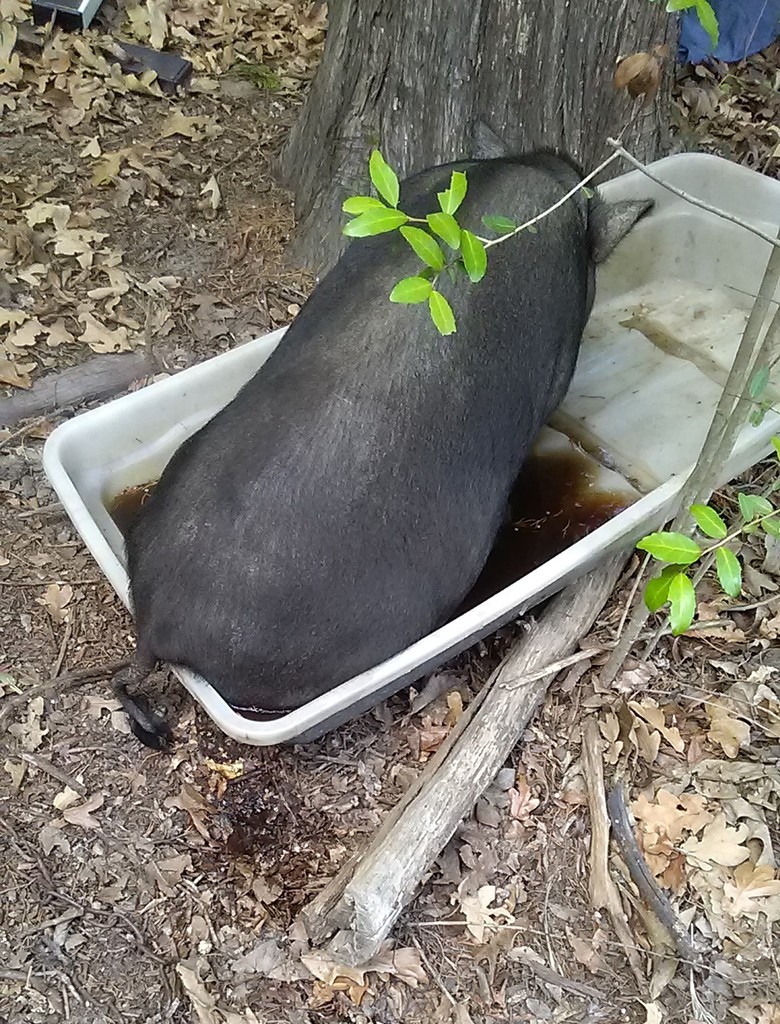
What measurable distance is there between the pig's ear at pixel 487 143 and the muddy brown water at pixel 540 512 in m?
0.96

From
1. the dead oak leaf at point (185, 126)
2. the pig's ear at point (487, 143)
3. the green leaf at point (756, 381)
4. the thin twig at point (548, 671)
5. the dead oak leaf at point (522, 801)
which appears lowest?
the dead oak leaf at point (522, 801)

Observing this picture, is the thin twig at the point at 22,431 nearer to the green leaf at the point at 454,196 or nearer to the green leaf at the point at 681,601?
the green leaf at the point at 454,196

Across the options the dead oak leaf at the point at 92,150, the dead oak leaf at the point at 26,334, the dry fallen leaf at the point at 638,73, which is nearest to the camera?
the dry fallen leaf at the point at 638,73

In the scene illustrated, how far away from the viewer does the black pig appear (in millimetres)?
2143

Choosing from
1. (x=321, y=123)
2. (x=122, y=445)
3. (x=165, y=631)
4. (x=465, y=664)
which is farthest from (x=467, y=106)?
(x=165, y=631)

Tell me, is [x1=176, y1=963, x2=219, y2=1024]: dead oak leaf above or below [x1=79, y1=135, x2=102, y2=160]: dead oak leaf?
below

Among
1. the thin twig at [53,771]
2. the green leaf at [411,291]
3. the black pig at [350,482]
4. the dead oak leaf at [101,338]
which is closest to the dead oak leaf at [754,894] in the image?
the black pig at [350,482]

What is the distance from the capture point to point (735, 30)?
4348 mm

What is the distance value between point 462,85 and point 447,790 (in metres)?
2.15

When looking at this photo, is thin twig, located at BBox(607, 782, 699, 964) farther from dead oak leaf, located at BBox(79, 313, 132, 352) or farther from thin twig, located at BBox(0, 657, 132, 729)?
dead oak leaf, located at BBox(79, 313, 132, 352)

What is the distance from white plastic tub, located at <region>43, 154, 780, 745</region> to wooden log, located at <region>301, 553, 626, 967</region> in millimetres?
157

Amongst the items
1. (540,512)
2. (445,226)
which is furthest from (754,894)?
(445,226)

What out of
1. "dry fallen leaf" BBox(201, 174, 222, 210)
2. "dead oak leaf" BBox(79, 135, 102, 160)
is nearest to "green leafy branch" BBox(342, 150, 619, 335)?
"dry fallen leaf" BBox(201, 174, 222, 210)

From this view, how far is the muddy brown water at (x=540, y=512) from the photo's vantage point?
279cm
